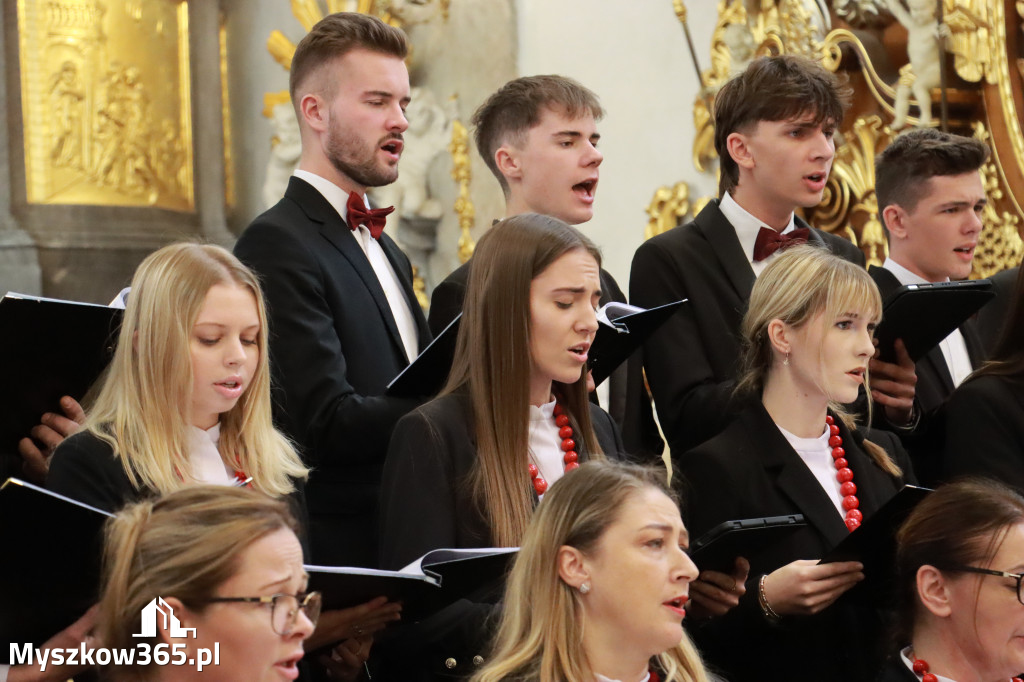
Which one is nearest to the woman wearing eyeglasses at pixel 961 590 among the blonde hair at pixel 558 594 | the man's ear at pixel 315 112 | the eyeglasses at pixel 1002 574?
the eyeglasses at pixel 1002 574

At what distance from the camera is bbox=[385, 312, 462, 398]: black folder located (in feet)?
9.41

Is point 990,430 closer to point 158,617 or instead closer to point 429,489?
point 429,489

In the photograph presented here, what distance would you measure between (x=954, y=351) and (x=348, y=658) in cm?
215

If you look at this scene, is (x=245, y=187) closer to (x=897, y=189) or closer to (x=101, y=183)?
(x=101, y=183)

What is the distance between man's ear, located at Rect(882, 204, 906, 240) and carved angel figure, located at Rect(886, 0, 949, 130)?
121 centimetres

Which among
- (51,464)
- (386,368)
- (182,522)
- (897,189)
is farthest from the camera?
(897,189)

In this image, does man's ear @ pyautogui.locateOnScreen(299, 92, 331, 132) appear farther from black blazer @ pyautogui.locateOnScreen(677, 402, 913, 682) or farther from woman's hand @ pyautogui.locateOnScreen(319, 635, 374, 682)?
woman's hand @ pyautogui.locateOnScreen(319, 635, 374, 682)

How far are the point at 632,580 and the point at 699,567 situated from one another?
34 centimetres

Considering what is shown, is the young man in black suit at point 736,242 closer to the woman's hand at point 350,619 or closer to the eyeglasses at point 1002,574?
the eyeglasses at point 1002,574

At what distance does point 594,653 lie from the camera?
2389 mm

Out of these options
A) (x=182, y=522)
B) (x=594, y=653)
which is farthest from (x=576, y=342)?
(x=182, y=522)

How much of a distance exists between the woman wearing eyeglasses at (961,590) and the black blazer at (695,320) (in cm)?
67

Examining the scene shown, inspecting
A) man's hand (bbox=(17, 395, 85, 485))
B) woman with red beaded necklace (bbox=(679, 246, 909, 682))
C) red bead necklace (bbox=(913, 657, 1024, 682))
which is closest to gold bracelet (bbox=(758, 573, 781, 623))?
Answer: woman with red beaded necklace (bbox=(679, 246, 909, 682))

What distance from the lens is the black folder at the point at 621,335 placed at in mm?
2986
